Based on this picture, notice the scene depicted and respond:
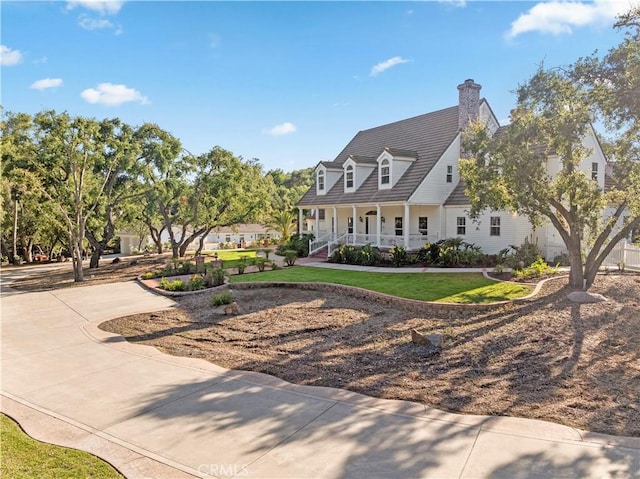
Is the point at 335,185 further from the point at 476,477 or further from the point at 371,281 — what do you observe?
the point at 476,477

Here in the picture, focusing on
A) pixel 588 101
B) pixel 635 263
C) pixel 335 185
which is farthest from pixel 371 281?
pixel 335 185

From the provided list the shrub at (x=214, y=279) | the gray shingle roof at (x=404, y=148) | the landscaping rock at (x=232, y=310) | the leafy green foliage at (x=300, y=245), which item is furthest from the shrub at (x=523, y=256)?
the leafy green foliage at (x=300, y=245)

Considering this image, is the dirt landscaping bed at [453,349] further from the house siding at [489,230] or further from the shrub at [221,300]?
the house siding at [489,230]

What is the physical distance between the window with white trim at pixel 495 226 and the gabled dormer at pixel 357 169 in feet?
29.8

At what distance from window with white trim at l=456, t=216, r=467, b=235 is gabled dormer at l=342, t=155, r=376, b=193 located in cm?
725

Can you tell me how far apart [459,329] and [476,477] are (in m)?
6.26

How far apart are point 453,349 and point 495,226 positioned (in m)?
14.1

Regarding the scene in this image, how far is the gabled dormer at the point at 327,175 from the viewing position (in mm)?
29938

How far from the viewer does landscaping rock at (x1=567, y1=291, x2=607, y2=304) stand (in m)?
12.0

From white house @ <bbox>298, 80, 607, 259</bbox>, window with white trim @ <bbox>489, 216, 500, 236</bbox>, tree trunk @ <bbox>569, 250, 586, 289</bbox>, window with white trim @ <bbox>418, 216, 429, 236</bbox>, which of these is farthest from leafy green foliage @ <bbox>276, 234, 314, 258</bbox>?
tree trunk @ <bbox>569, 250, 586, 289</bbox>

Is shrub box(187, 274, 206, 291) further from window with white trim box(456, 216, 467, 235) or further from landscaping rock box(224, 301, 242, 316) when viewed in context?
window with white trim box(456, 216, 467, 235)

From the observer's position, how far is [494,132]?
25094mm

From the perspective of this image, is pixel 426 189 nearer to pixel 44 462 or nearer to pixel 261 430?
pixel 261 430

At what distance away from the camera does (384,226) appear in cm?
2733
